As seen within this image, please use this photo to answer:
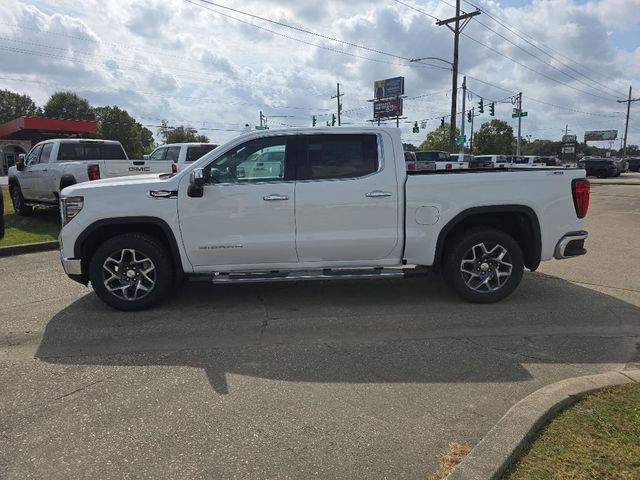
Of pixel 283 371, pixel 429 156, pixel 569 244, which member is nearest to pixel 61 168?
pixel 283 371

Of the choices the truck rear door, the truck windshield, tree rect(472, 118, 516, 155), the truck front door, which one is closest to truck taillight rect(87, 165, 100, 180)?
the truck front door

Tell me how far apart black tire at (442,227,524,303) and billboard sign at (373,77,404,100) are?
2828 inches

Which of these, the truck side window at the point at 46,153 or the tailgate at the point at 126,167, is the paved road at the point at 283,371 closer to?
the tailgate at the point at 126,167

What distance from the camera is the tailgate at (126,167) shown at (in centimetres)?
999

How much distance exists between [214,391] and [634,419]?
276cm

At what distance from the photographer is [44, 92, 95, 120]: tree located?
3691 inches

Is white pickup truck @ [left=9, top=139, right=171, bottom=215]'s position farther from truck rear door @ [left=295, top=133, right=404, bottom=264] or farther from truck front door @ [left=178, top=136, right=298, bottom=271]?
truck rear door @ [left=295, top=133, right=404, bottom=264]

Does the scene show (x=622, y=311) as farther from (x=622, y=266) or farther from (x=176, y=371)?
(x=176, y=371)

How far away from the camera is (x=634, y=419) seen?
3068 millimetres

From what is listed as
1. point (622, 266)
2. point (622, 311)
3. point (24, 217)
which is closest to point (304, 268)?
point (622, 311)

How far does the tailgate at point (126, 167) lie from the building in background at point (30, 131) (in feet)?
142

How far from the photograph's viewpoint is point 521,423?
302 cm

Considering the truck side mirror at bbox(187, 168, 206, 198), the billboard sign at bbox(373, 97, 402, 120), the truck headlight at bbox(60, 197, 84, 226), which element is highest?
the billboard sign at bbox(373, 97, 402, 120)

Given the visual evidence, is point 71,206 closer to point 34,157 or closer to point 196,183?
point 196,183
